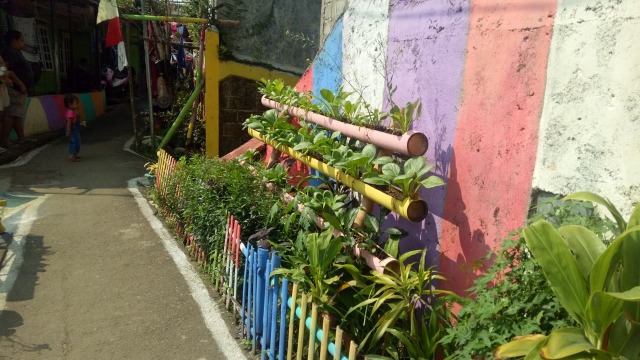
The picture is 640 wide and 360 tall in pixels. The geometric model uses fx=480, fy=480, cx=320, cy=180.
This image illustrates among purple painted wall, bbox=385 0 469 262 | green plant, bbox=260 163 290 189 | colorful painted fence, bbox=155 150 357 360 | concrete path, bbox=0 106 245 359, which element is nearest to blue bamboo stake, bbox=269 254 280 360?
colorful painted fence, bbox=155 150 357 360

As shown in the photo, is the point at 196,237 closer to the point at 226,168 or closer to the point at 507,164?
the point at 226,168

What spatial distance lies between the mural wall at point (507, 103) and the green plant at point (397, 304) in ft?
1.09

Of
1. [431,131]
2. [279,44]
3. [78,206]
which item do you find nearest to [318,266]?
[431,131]

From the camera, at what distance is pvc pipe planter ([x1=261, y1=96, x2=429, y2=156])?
3.18 metres

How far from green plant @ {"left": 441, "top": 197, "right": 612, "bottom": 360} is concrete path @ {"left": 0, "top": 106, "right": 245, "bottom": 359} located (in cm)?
197

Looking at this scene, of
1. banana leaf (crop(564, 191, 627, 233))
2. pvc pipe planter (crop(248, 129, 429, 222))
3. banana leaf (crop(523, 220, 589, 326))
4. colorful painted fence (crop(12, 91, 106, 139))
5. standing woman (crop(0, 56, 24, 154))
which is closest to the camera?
banana leaf (crop(523, 220, 589, 326))

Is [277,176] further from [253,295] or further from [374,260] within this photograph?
[374,260]

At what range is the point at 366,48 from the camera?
14.8 feet

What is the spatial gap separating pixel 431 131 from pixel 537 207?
1091 millimetres

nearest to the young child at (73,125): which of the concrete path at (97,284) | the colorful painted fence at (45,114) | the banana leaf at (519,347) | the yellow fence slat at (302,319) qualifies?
the concrete path at (97,284)

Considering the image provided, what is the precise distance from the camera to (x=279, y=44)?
9102mm

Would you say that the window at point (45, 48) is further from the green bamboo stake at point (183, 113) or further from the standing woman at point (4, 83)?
the green bamboo stake at point (183, 113)

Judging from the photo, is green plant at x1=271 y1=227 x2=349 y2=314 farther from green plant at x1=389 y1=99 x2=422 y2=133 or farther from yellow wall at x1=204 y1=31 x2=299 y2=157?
yellow wall at x1=204 y1=31 x2=299 y2=157

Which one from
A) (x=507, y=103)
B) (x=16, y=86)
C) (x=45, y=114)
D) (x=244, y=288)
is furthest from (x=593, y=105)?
(x=45, y=114)
